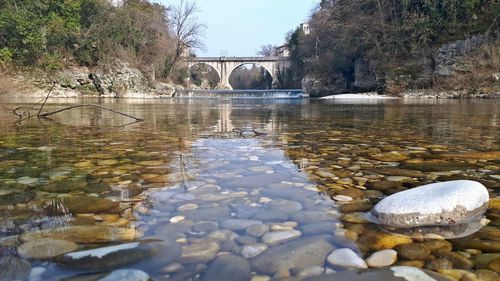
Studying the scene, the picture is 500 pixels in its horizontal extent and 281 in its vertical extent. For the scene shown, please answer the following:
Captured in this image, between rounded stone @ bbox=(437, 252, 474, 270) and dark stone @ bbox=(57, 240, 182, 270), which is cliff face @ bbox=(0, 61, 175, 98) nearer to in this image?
dark stone @ bbox=(57, 240, 182, 270)

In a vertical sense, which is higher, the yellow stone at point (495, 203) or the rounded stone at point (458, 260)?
the yellow stone at point (495, 203)

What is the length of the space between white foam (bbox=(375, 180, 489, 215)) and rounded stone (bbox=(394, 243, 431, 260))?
10.5 inches

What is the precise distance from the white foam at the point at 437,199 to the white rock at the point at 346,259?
46 centimetres

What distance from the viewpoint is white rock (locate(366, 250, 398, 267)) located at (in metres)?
1.45

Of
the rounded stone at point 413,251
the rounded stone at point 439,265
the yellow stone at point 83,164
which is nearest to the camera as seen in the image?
the rounded stone at point 439,265

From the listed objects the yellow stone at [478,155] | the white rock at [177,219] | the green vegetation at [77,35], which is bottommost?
the white rock at [177,219]

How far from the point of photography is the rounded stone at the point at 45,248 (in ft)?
4.99

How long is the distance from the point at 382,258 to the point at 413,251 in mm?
159

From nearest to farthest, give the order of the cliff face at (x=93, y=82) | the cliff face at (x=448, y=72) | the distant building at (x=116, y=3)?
the cliff face at (x=448, y=72) < the cliff face at (x=93, y=82) < the distant building at (x=116, y=3)

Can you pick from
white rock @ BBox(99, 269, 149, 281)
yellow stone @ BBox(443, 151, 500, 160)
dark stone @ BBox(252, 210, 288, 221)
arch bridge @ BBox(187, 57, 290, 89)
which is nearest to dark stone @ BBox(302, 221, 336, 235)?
dark stone @ BBox(252, 210, 288, 221)

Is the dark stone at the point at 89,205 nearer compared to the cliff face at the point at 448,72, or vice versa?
the dark stone at the point at 89,205

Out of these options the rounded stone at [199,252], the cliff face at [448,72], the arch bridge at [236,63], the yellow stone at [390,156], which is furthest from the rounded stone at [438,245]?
the arch bridge at [236,63]

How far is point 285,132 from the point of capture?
5863 millimetres

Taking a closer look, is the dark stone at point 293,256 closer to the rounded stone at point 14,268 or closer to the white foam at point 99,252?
the white foam at point 99,252
